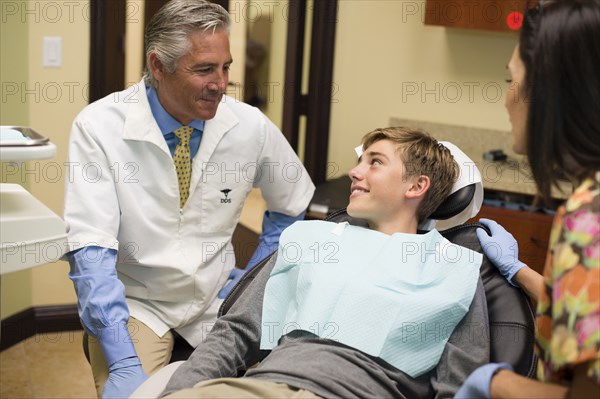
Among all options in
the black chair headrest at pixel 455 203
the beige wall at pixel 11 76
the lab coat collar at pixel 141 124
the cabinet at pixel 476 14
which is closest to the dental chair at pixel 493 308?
the black chair headrest at pixel 455 203

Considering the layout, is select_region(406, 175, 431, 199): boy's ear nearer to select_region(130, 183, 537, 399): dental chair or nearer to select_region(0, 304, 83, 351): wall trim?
select_region(130, 183, 537, 399): dental chair

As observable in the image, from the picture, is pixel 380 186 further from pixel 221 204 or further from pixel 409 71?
pixel 409 71

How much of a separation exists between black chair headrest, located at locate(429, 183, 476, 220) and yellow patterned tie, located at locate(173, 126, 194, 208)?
0.66 m

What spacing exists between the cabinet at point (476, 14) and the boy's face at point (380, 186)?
1.22m

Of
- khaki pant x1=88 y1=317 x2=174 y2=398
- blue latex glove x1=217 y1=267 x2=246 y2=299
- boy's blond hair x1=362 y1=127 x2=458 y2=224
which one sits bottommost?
khaki pant x1=88 y1=317 x2=174 y2=398

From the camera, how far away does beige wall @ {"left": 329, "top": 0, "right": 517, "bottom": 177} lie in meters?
3.38

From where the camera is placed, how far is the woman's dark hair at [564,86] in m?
1.30

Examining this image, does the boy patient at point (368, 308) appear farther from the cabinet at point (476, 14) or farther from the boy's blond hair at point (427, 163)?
the cabinet at point (476, 14)

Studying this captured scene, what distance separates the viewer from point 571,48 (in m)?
1.31

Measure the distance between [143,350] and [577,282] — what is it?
1211 millimetres

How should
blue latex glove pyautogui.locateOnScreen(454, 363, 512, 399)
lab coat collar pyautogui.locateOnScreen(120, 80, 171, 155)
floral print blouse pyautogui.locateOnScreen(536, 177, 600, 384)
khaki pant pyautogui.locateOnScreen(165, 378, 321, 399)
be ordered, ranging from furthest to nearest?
lab coat collar pyautogui.locateOnScreen(120, 80, 171, 155)
khaki pant pyautogui.locateOnScreen(165, 378, 321, 399)
blue latex glove pyautogui.locateOnScreen(454, 363, 512, 399)
floral print blouse pyautogui.locateOnScreen(536, 177, 600, 384)

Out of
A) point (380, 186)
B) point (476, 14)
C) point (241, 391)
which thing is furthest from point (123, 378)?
point (476, 14)

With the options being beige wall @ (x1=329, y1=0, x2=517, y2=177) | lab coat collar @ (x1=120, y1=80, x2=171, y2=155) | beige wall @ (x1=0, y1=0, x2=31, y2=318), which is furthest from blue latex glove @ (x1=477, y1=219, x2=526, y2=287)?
beige wall @ (x1=0, y1=0, x2=31, y2=318)

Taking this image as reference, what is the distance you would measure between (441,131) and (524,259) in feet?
2.26
